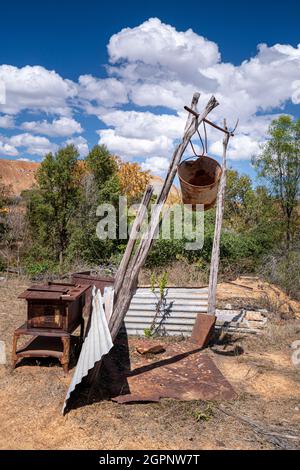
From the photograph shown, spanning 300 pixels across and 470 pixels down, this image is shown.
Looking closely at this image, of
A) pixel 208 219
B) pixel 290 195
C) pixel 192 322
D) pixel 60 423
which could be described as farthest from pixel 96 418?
pixel 290 195

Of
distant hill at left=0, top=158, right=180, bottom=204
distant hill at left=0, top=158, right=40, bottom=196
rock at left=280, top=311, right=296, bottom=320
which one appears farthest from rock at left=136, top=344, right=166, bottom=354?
distant hill at left=0, top=158, right=40, bottom=196

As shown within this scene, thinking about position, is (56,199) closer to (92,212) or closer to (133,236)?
(92,212)

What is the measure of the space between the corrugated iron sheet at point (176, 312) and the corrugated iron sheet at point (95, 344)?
215cm

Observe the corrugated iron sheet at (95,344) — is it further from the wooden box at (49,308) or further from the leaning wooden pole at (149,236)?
the wooden box at (49,308)

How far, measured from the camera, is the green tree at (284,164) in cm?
1658

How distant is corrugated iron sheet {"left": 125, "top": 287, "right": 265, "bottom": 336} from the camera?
746cm

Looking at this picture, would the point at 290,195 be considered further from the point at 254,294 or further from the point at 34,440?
the point at 34,440

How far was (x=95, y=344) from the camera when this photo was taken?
4.70 meters

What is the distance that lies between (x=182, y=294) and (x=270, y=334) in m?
1.90

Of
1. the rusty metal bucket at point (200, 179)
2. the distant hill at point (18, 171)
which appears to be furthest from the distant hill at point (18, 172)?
the rusty metal bucket at point (200, 179)

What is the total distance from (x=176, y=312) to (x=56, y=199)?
8729 mm

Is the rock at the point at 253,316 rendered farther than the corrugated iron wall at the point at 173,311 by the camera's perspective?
Yes
